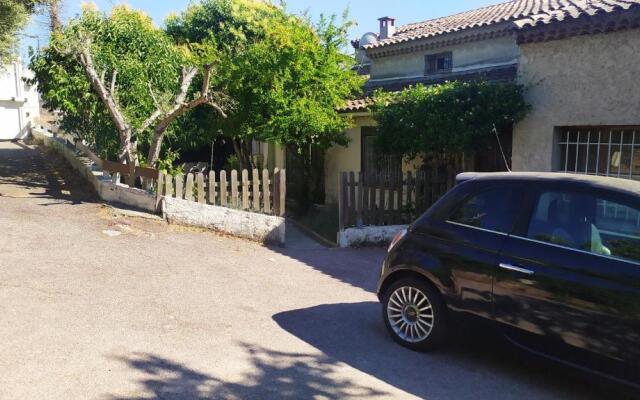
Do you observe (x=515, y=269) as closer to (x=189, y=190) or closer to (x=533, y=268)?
(x=533, y=268)

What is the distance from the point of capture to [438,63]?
45.7 feet

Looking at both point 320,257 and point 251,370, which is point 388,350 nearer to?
point 251,370

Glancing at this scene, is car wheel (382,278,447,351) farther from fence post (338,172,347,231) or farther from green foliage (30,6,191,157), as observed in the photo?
green foliage (30,6,191,157)

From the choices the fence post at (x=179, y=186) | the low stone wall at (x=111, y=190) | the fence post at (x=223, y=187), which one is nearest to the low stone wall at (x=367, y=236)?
the fence post at (x=223, y=187)

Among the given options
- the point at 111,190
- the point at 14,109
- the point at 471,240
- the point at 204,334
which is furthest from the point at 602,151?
the point at 14,109

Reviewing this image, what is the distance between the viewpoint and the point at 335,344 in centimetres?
485

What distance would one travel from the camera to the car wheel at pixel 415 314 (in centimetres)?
460

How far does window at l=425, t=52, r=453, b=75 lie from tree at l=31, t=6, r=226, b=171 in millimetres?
5502

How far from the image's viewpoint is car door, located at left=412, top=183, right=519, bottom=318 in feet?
14.0

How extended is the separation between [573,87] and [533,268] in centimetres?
540

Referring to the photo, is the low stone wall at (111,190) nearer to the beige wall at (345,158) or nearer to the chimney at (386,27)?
the beige wall at (345,158)

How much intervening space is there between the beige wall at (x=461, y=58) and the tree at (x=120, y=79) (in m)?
5.21

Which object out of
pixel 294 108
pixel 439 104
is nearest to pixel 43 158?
pixel 294 108

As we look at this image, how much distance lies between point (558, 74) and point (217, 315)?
648 cm
